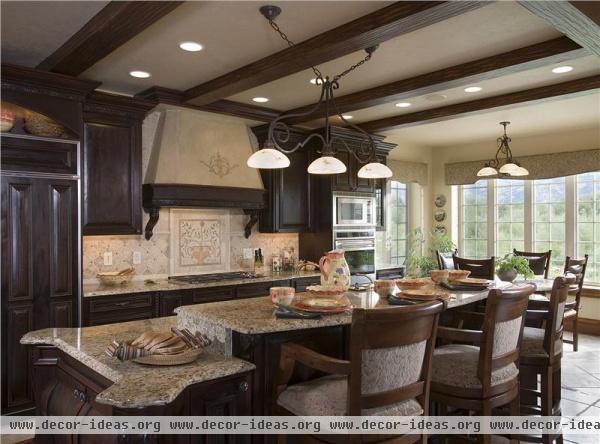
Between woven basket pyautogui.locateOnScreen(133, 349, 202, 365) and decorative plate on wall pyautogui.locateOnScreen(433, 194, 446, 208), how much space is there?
646cm

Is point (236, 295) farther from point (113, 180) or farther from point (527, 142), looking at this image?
point (527, 142)

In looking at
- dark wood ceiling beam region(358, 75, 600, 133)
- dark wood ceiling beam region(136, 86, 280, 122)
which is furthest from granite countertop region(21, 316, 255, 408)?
dark wood ceiling beam region(358, 75, 600, 133)

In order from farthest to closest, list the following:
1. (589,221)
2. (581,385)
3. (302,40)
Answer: (589,221) < (581,385) < (302,40)

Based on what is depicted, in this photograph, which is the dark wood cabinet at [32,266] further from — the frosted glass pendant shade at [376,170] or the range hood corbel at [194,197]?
the frosted glass pendant shade at [376,170]

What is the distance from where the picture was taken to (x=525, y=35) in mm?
3000

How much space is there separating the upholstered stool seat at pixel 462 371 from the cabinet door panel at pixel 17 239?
287 centimetres

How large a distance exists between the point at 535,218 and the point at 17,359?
6589mm

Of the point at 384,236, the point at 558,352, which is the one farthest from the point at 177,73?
the point at 384,236

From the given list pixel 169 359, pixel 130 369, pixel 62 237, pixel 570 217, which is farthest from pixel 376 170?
pixel 570 217

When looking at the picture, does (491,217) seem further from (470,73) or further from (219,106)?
(219,106)

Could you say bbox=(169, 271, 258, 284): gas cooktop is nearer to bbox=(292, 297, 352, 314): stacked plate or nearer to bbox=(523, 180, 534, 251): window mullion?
bbox=(292, 297, 352, 314): stacked plate

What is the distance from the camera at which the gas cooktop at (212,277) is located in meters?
4.46

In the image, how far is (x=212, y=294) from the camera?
14.2 ft

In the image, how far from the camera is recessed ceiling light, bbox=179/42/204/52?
3073mm
